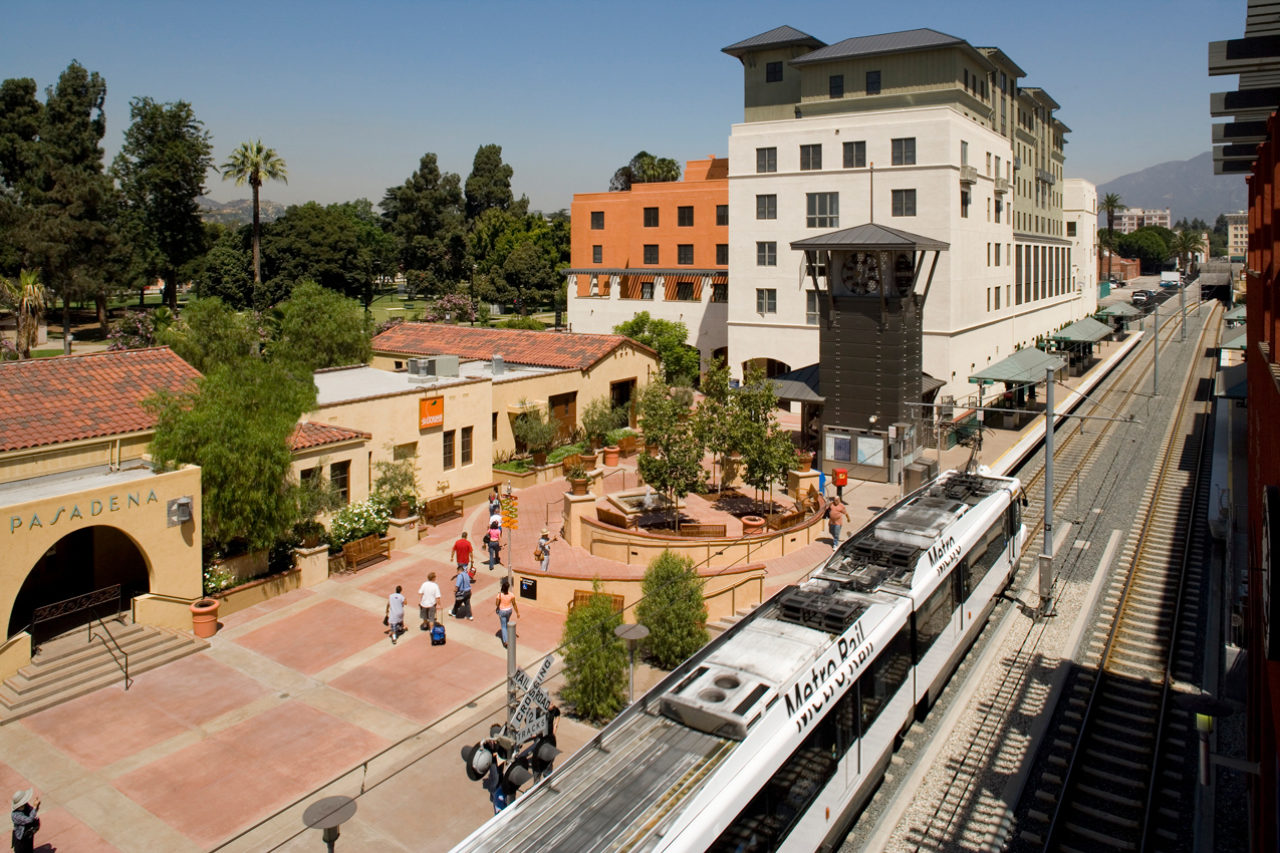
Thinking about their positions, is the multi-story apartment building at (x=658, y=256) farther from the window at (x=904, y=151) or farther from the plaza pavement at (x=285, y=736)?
the plaza pavement at (x=285, y=736)

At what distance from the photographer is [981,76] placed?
2164 inches

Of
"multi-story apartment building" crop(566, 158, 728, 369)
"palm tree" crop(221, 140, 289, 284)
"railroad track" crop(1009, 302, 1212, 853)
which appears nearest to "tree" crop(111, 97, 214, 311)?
"palm tree" crop(221, 140, 289, 284)

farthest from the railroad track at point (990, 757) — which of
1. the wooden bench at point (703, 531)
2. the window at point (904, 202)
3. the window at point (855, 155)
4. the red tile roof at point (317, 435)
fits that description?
the window at point (855, 155)

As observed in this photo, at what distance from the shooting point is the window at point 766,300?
50.5 meters

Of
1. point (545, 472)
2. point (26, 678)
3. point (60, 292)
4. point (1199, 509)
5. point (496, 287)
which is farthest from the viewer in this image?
point (496, 287)

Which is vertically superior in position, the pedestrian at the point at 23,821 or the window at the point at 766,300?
the window at the point at 766,300

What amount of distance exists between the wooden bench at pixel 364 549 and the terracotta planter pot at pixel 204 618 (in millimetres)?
4711

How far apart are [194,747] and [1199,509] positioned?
3058cm

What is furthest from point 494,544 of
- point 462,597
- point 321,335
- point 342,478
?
point 321,335

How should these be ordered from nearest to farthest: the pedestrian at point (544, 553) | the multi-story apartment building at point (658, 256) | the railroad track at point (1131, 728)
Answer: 1. the railroad track at point (1131, 728)
2. the pedestrian at point (544, 553)
3. the multi-story apartment building at point (658, 256)

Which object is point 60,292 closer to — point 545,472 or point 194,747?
point 545,472

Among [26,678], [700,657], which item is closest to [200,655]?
[26,678]

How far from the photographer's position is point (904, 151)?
4550 centimetres

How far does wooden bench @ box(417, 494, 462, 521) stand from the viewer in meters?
30.3
